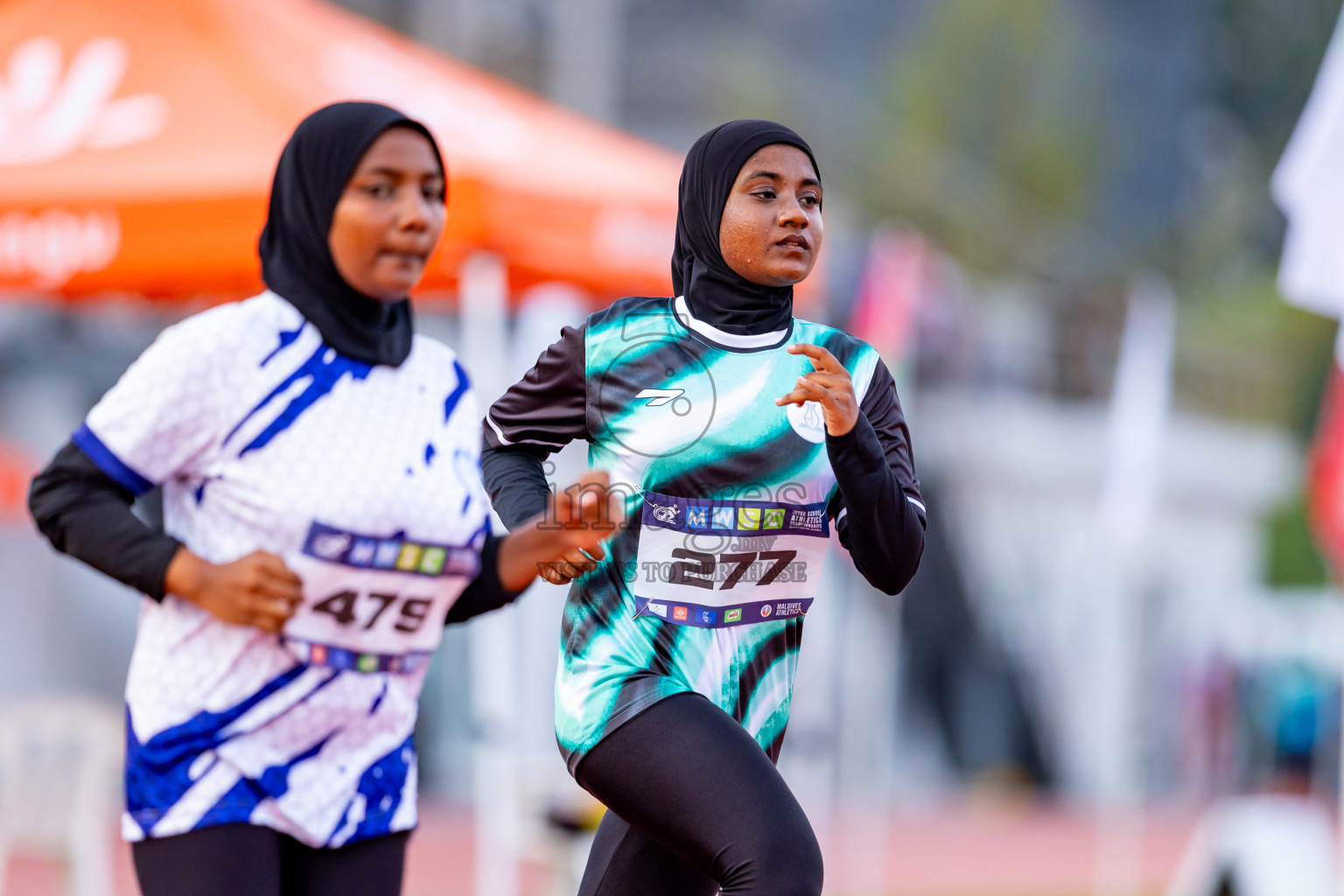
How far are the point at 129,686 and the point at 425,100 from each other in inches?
141

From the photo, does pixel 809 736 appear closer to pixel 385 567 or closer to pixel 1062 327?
pixel 385 567

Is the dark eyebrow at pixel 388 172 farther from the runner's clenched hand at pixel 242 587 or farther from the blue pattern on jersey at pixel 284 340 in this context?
the runner's clenched hand at pixel 242 587

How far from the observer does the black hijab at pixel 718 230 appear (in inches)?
95.3

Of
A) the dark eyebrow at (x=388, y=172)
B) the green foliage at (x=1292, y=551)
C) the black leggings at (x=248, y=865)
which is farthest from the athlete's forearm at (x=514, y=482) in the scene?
the green foliage at (x=1292, y=551)

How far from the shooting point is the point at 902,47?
79.6 ft

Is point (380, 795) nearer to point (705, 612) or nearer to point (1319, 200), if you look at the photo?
point (705, 612)

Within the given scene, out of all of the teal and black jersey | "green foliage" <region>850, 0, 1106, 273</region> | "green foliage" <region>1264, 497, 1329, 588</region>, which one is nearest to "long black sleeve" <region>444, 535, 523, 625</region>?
the teal and black jersey

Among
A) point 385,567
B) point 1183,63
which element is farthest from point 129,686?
point 1183,63

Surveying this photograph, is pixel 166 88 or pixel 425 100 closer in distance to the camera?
pixel 166 88

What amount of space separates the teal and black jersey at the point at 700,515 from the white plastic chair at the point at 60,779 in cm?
350

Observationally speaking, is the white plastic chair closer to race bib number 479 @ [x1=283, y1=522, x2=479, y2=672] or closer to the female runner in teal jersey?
race bib number 479 @ [x1=283, y1=522, x2=479, y2=672]

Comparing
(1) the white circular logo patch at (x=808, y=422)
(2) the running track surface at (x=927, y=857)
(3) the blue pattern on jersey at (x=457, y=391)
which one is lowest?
(2) the running track surface at (x=927, y=857)

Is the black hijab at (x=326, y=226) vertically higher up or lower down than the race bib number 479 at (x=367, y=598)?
higher up

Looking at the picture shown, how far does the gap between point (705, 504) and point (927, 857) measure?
9.32 metres
